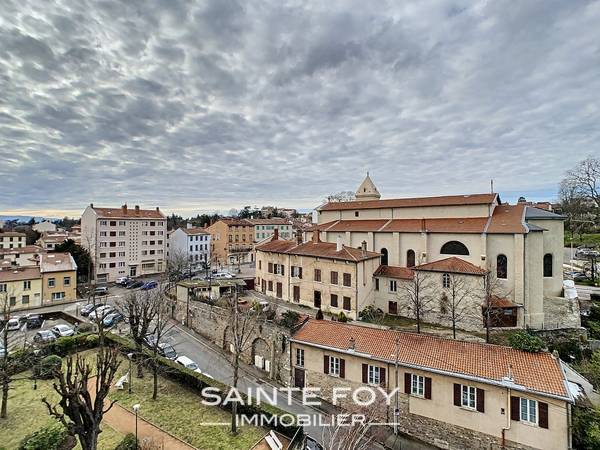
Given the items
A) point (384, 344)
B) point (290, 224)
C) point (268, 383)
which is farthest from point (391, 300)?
point (290, 224)

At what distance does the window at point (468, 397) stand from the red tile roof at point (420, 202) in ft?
62.6

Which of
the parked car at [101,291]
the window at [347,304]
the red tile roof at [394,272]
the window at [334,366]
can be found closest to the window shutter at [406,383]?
the window at [334,366]

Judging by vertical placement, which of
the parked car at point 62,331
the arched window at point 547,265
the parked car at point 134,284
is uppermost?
the arched window at point 547,265

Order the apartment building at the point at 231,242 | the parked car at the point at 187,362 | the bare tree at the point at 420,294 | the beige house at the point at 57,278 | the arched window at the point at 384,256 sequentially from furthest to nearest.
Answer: the apartment building at the point at 231,242 → the beige house at the point at 57,278 → the arched window at the point at 384,256 → the bare tree at the point at 420,294 → the parked car at the point at 187,362

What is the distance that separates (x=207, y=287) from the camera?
34812 millimetres

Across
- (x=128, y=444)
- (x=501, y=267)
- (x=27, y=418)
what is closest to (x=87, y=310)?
(x=27, y=418)

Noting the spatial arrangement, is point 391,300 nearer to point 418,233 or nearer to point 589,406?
point 418,233

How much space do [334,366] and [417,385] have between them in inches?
202

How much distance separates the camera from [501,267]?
27078mm

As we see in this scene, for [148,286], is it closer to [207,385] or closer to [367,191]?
[207,385]

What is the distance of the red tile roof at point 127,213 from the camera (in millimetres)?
51812

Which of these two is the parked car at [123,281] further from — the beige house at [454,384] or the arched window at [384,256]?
the beige house at [454,384]

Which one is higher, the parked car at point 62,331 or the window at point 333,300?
the window at point 333,300

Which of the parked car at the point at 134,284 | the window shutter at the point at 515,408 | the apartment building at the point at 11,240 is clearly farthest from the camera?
the apartment building at the point at 11,240
